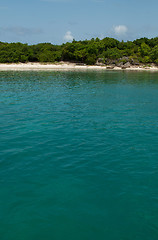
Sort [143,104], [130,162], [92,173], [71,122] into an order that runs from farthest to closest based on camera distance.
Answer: [143,104] → [71,122] → [130,162] → [92,173]

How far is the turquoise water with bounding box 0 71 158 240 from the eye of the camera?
879 cm

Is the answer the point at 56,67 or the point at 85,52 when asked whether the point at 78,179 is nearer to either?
the point at 56,67

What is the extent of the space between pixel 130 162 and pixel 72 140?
5.28 m

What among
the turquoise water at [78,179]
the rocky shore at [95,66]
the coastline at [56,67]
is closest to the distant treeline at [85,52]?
the rocky shore at [95,66]

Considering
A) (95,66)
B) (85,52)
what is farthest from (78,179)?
(85,52)

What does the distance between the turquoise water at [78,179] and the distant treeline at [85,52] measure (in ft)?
411

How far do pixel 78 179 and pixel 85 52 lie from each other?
5574 inches

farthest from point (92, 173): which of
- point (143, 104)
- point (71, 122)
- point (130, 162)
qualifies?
point (143, 104)

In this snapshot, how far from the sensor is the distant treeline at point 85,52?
13938 centimetres

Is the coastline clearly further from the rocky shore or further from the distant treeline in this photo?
the distant treeline

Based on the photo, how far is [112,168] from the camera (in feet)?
44.3

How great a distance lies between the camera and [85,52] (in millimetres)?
145375

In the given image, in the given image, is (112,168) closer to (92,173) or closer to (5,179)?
(92,173)

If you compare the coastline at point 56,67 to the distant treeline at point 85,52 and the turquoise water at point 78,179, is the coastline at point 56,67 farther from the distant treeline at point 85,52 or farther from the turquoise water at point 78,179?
the turquoise water at point 78,179
